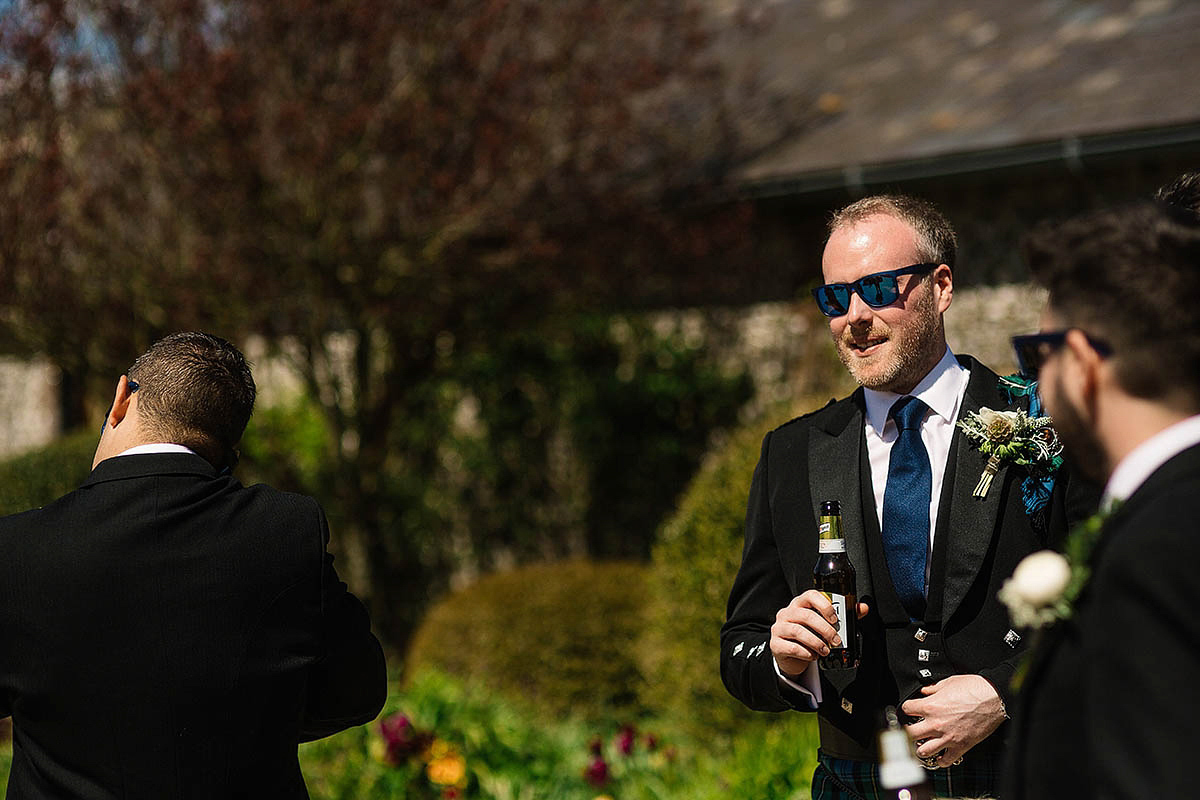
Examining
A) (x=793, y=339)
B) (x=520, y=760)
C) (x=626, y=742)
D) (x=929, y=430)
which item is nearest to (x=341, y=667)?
(x=929, y=430)

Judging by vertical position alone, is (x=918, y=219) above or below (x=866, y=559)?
above

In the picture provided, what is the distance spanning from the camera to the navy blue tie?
2.90 meters

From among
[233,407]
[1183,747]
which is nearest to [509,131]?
[233,407]

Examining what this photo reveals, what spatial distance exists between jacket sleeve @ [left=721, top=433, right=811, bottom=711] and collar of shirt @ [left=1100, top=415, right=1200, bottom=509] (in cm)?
135

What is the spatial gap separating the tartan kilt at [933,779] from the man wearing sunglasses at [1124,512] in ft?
3.28

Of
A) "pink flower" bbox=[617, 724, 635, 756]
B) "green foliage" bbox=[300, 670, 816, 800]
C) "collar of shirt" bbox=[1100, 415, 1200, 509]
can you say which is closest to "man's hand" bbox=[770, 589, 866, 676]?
"collar of shirt" bbox=[1100, 415, 1200, 509]

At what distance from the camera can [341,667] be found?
2801 mm

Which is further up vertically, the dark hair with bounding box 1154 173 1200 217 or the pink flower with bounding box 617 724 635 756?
the dark hair with bounding box 1154 173 1200 217

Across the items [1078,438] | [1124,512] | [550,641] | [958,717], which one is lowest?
[550,641]

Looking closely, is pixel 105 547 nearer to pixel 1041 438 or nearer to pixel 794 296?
pixel 1041 438

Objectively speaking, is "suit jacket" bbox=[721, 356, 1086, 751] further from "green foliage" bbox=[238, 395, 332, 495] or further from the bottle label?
"green foliage" bbox=[238, 395, 332, 495]

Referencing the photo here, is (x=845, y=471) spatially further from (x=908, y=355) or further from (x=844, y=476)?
(x=908, y=355)

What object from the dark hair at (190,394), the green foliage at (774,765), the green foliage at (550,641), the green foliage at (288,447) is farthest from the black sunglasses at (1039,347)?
the green foliage at (288,447)

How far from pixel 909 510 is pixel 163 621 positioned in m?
1.72
